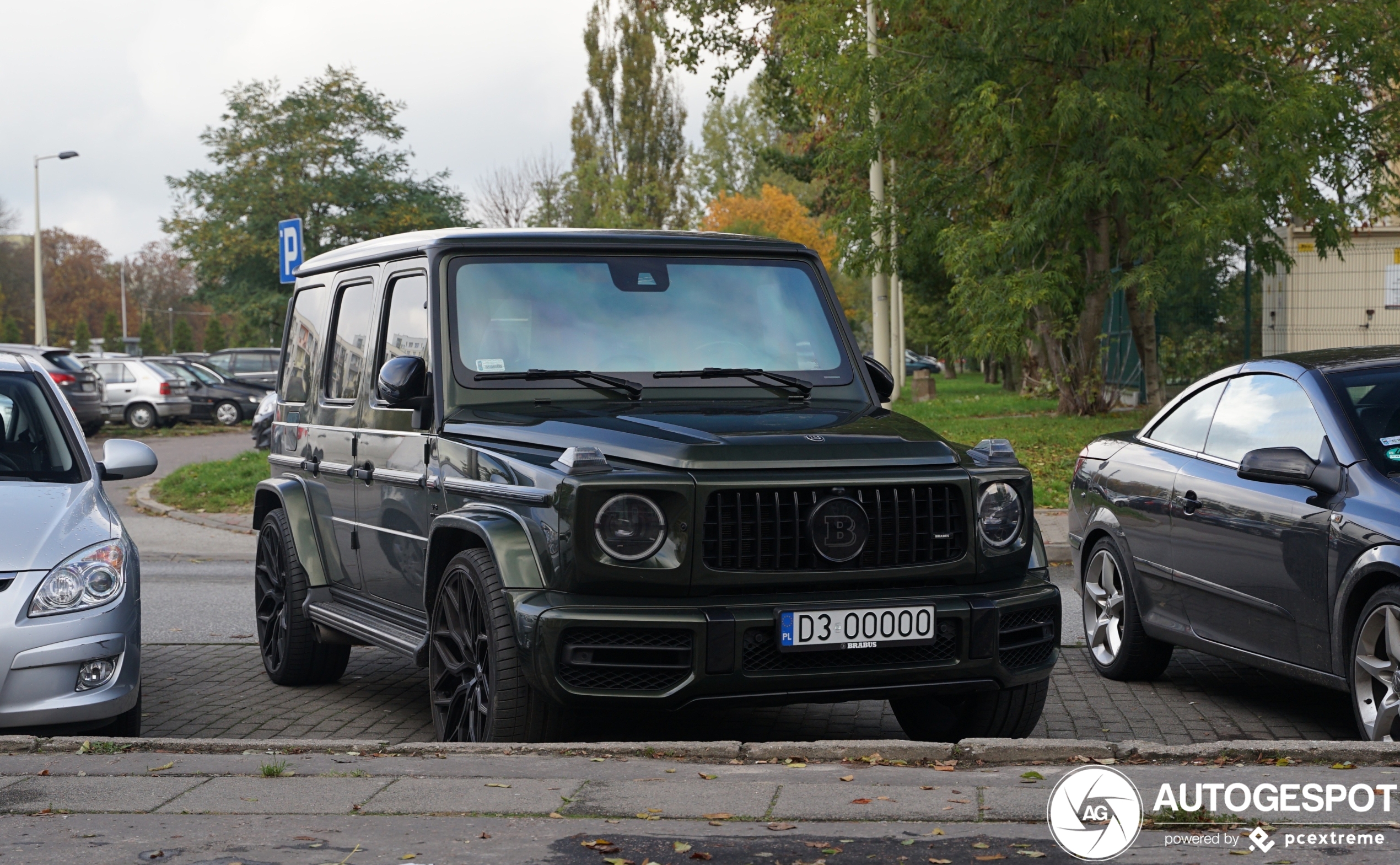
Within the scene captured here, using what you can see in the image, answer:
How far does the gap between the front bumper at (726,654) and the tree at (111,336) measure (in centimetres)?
8084

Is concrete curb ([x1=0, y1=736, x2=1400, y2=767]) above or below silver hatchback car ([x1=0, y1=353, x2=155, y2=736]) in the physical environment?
below

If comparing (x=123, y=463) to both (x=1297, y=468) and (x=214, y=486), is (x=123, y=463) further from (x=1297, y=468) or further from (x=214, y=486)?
(x=214, y=486)

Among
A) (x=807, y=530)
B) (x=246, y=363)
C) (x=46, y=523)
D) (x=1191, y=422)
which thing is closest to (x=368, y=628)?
(x=46, y=523)

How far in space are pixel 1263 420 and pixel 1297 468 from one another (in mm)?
726

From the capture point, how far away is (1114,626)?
24.8 feet

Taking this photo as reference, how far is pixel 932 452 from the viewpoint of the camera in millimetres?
5344

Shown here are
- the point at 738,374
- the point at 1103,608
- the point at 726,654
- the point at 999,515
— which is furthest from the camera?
the point at 1103,608

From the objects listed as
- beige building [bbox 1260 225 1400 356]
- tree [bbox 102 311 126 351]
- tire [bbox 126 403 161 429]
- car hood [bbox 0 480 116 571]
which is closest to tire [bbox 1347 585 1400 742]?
car hood [bbox 0 480 116 571]

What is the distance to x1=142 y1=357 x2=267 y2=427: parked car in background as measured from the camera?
3562cm

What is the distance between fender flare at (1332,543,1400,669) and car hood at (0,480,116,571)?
4.65 m

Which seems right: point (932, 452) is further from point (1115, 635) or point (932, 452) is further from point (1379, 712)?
point (1115, 635)

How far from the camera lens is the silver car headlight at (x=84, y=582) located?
19.1 ft

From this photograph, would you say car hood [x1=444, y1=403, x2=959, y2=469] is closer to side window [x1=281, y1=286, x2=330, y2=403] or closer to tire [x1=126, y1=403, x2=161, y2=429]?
side window [x1=281, y1=286, x2=330, y2=403]

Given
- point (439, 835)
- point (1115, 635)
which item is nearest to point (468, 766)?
point (439, 835)
